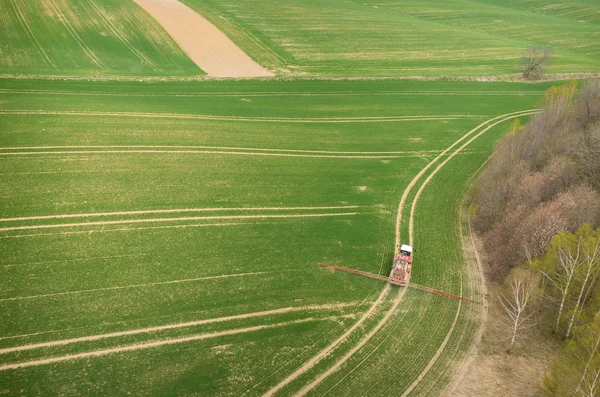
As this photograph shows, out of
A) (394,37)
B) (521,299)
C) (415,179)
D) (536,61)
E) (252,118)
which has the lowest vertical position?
(521,299)

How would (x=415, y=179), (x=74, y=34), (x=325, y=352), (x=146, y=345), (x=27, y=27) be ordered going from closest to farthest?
(x=146, y=345), (x=325, y=352), (x=415, y=179), (x=27, y=27), (x=74, y=34)

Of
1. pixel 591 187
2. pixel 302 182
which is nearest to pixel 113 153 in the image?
pixel 302 182

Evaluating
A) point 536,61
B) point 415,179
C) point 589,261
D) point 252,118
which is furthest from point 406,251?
point 536,61

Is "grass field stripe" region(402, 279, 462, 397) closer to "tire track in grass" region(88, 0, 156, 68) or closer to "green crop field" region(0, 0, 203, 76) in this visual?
"green crop field" region(0, 0, 203, 76)

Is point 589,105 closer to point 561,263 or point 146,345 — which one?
point 561,263

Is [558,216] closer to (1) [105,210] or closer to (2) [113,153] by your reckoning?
(1) [105,210]

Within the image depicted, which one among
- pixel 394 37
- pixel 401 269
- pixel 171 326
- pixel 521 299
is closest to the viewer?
pixel 171 326
